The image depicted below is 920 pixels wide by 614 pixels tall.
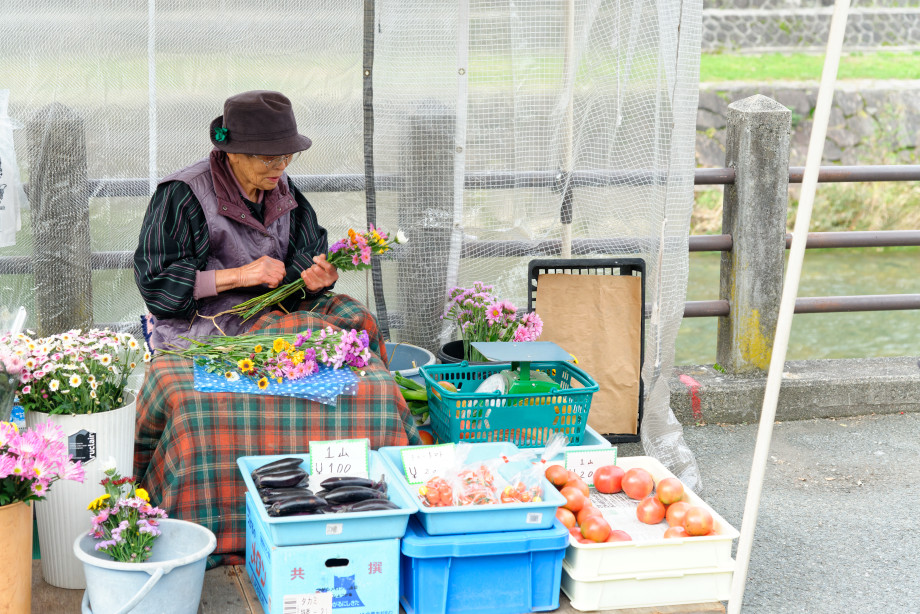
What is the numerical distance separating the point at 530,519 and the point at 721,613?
0.57m

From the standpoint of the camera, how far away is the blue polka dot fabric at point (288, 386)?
110 inches

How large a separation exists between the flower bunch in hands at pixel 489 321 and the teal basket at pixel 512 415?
52 centimetres

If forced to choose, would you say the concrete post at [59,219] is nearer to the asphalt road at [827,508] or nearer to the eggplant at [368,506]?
the eggplant at [368,506]

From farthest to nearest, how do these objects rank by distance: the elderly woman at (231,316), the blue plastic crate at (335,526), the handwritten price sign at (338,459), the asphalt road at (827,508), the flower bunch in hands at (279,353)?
1. the asphalt road at (827,508)
2. the flower bunch in hands at (279,353)
3. the elderly woman at (231,316)
4. the handwritten price sign at (338,459)
5. the blue plastic crate at (335,526)

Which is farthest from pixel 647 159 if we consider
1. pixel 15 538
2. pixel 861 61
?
pixel 861 61

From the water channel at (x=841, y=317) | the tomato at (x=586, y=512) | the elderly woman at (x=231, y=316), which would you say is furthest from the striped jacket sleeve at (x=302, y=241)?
the water channel at (x=841, y=317)

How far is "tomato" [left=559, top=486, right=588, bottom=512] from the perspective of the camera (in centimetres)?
268

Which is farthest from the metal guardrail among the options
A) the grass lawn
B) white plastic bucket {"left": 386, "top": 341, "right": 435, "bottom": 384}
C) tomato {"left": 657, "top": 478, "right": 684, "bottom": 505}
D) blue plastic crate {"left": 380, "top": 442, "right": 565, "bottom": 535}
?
the grass lawn

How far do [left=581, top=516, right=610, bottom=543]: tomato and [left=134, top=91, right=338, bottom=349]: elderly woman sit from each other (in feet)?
4.20

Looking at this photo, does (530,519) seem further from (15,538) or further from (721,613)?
(15,538)

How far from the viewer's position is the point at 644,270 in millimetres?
3818

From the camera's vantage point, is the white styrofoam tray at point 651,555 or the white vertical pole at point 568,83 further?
the white vertical pole at point 568,83

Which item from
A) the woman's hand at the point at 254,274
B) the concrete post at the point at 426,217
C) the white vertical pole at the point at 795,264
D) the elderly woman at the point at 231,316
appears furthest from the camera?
the concrete post at the point at 426,217

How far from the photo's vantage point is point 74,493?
8.15ft
